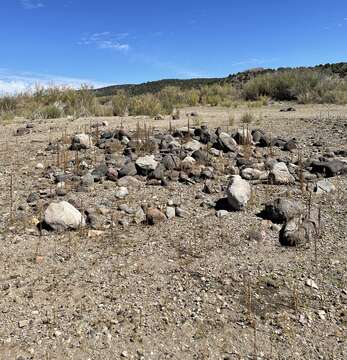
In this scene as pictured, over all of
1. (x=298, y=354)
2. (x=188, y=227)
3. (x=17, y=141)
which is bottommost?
(x=298, y=354)

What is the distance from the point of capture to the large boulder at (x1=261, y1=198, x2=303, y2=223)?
184 inches

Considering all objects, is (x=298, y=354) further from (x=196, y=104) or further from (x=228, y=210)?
(x=196, y=104)

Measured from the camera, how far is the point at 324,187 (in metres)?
5.53

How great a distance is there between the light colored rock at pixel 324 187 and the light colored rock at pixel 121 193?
208 centimetres

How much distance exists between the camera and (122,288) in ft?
12.0

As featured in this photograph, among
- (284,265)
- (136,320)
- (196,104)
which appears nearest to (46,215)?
(136,320)

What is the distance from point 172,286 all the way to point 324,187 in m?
2.57

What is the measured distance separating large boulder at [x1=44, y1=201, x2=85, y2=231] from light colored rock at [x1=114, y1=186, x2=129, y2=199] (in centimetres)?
77

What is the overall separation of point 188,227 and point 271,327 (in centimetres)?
163

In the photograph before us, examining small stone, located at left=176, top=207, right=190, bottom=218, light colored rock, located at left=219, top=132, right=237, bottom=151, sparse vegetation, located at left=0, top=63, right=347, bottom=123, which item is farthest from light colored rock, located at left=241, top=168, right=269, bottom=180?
sparse vegetation, located at left=0, top=63, right=347, bottom=123

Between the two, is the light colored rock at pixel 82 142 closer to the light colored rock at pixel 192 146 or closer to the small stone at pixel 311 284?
the light colored rock at pixel 192 146

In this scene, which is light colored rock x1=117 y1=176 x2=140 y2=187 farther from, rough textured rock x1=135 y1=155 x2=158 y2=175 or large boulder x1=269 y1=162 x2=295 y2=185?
large boulder x1=269 y1=162 x2=295 y2=185

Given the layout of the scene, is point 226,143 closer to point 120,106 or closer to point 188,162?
point 188,162

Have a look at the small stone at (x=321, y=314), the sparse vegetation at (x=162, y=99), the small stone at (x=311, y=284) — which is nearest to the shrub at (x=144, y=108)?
the sparse vegetation at (x=162, y=99)
